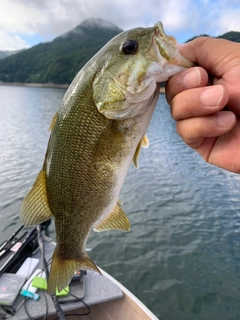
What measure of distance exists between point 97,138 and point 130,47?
25.7 inches

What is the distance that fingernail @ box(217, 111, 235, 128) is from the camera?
1772 millimetres

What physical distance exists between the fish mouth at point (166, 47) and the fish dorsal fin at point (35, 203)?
131 cm

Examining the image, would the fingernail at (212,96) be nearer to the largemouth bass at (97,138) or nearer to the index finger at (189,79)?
the index finger at (189,79)

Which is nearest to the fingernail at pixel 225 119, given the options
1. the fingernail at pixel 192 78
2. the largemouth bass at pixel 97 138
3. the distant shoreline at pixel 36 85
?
the fingernail at pixel 192 78

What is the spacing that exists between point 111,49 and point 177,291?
6.59m

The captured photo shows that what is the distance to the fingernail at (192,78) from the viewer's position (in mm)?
1748

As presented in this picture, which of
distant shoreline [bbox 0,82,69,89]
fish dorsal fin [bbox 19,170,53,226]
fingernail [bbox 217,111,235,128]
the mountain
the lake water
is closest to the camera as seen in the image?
fingernail [bbox 217,111,235,128]

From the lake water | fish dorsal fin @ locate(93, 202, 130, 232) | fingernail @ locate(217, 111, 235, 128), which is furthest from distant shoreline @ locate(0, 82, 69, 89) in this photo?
fingernail @ locate(217, 111, 235, 128)

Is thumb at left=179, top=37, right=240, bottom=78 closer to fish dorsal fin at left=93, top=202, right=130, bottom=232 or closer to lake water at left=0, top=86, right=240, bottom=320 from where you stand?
fish dorsal fin at left=93, top=202, right=130, bottom=232

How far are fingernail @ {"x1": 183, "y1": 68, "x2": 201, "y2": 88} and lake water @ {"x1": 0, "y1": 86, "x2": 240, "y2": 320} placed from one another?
592cm

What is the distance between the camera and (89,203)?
2.27 metres

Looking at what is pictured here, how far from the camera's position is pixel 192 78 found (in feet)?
5.77

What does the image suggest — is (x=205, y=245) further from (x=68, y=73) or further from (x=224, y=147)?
(x=68, y=73)

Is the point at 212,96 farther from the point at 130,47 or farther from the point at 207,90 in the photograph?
the point at 130,47
